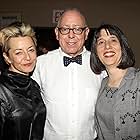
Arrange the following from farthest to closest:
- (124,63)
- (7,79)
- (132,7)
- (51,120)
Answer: (132,7) < (51,120) < (124,63) < (7,79)

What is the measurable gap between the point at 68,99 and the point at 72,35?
24.6 inches

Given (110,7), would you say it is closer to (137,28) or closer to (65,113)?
(137,28)

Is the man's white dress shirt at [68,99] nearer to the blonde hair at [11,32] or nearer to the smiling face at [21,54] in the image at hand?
the smiling face at [21,54]

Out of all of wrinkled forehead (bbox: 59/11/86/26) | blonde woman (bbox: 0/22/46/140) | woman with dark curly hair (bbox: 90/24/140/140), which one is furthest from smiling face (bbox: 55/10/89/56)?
blonde woman (bbox: 0/22/46/140)

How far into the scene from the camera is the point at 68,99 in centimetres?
249

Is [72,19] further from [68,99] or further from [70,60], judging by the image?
[68,99]

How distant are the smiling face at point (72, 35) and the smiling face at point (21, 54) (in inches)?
16.4

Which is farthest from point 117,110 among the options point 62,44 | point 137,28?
point 137,28

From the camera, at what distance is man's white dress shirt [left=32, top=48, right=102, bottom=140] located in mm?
2486

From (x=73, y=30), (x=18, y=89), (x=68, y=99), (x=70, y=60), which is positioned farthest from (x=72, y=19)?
(x=18, y=89)

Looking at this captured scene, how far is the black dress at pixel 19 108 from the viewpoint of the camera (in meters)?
2.03

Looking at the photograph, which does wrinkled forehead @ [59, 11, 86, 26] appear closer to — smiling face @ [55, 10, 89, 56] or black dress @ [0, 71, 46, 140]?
smiling face @ [55, 10, 89, 56]

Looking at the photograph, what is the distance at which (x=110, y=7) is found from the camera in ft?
18.3

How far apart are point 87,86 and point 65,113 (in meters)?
0.35
